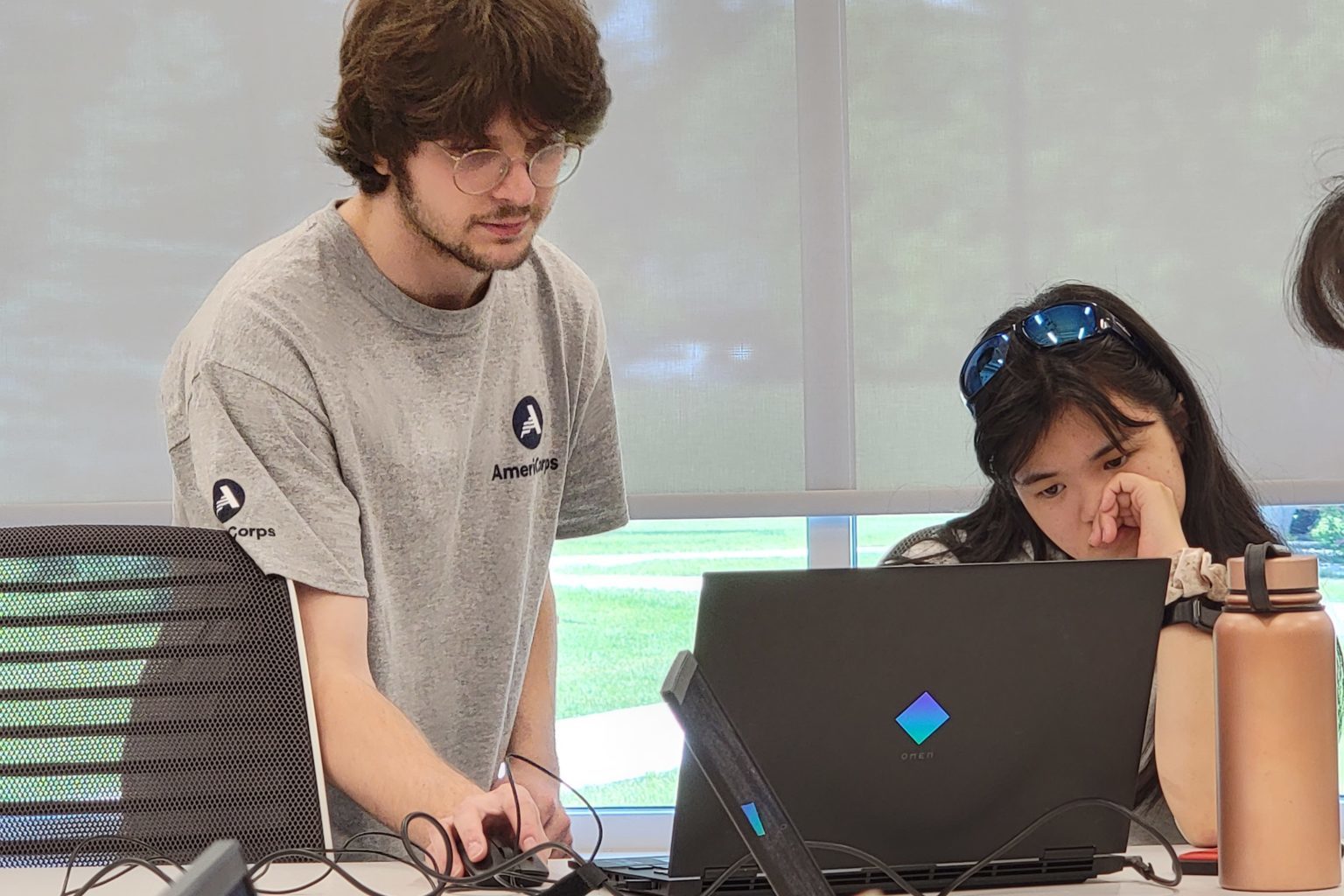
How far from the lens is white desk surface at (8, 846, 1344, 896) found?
112cm

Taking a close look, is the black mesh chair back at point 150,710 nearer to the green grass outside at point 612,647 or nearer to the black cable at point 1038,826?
the black cable at point 1038,826

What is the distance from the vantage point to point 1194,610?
1.44 m

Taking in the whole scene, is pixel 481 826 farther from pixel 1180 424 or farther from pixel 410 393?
pixel 1180 424

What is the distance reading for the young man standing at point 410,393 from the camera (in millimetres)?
1421

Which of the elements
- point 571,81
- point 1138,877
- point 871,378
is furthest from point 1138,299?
point 1138,877

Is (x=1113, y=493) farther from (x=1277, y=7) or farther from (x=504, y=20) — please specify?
(x=1277, y=7)

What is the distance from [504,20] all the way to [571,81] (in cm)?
10

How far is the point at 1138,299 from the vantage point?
2.82 metres

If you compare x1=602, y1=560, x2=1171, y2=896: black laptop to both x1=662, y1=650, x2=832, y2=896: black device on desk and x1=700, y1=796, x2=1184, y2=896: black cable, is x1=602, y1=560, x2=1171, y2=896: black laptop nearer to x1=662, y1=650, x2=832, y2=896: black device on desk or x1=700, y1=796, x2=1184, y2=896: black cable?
x1=700, y1=796, x2=1184, y2=896: black cable

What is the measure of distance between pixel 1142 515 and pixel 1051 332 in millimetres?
256

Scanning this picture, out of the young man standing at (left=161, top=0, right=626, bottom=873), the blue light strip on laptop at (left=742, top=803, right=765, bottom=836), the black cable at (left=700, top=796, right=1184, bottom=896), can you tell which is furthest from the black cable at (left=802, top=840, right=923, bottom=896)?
the young man standing at (left=161, top=0, right=626, bottom=873)

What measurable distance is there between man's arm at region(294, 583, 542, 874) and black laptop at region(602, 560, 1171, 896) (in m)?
0.19

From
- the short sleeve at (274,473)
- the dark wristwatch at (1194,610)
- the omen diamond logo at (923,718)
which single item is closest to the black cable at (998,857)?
the omen diamond logo at (923,718)

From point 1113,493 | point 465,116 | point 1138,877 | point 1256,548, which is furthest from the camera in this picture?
point 1113,493
